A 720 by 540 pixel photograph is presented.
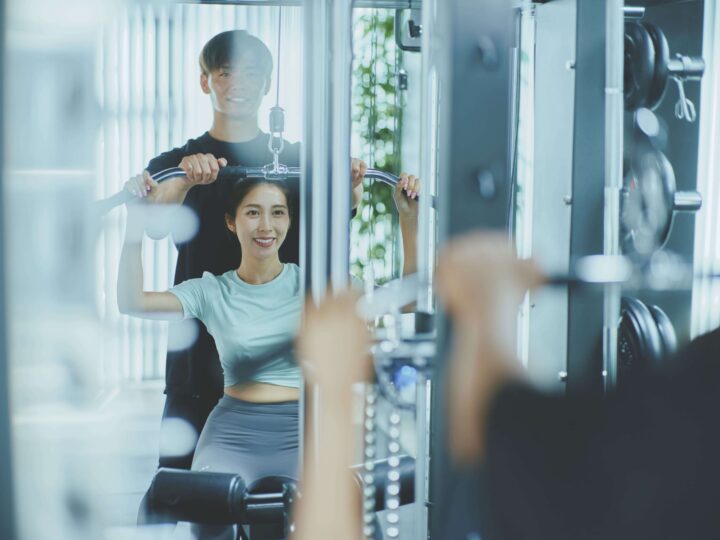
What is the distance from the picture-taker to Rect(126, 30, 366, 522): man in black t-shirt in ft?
6.07

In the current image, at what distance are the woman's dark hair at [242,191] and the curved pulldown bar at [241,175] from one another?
17mm

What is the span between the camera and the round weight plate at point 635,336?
1646 mm

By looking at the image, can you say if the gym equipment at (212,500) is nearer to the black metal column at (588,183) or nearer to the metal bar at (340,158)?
the black metal column at (588,183)

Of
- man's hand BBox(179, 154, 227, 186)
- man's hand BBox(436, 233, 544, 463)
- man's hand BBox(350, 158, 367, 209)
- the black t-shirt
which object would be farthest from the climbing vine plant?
man's hand BBox(436, 233, 544, 463)

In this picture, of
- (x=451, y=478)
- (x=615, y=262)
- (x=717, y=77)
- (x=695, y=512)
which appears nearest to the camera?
(x=695, y=512)

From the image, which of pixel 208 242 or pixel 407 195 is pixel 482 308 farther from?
pixel 208 242

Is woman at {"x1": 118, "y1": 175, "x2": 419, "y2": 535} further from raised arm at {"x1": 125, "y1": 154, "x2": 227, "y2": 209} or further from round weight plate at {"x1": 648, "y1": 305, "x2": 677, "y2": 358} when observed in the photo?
round weight plate at {"x1": 648, "y1": 305, "x2": 677, "y2": 358}

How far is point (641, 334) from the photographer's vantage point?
166cm

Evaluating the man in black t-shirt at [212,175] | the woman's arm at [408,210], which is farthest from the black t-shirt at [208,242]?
the woman's arm at [408,210]

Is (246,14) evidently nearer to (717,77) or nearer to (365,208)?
(365,208)

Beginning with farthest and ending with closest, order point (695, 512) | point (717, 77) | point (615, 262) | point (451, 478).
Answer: point (717, 77) < point (615, 262) < point (451, 478) < point (695, 512)

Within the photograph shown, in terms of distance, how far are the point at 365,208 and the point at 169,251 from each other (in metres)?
0.46

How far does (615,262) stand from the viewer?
111cm

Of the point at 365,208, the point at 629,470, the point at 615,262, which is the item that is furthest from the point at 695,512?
the point at 365,208
